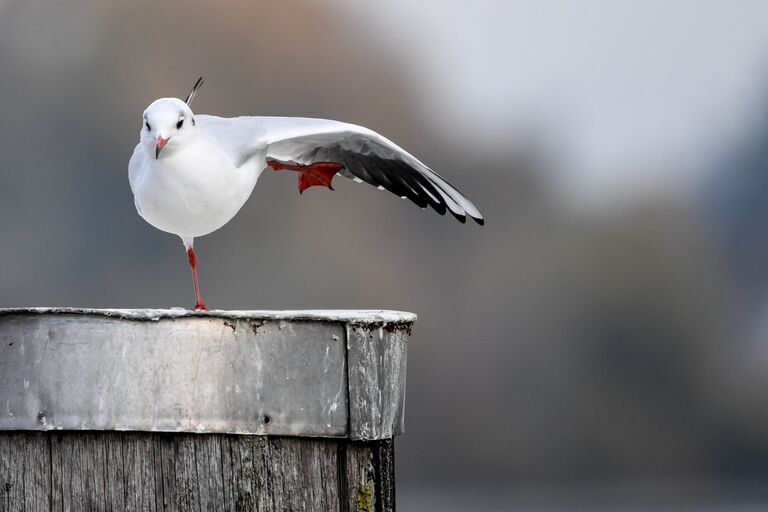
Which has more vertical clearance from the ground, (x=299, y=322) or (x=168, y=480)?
(x=299, y=322)

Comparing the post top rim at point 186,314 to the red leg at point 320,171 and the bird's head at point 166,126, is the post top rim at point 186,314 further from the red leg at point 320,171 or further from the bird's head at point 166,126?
the red leg at point 320,171

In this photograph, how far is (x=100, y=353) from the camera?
5.20 feet

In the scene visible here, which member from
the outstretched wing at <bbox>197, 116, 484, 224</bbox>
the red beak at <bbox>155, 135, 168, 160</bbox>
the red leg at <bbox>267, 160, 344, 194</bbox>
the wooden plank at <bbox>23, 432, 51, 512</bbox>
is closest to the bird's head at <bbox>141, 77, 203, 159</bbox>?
the red beak at <bbox>155, 135, 168, 160</bbox>

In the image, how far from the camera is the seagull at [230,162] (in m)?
2.30

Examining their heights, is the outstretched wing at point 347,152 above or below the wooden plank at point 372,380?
above

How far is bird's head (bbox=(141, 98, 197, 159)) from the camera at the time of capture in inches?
87.4

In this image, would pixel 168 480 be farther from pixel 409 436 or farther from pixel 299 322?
pixel 409 436

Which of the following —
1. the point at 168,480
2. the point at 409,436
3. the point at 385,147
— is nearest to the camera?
the point at 168,480

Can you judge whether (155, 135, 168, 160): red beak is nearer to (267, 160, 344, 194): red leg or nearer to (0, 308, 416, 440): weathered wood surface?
(267, 160, 344, 194): red leg

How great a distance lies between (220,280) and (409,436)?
3.22 m

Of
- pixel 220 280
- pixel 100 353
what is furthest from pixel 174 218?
pixel 220 280

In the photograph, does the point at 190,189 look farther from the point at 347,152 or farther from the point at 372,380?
the point at 372,380

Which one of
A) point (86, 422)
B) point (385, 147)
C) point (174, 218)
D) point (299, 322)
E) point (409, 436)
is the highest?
point (385, 147)

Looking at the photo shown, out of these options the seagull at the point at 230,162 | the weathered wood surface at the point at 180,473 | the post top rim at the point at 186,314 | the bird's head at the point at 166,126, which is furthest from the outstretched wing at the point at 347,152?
the weathered wood surface at the point at 180,473
